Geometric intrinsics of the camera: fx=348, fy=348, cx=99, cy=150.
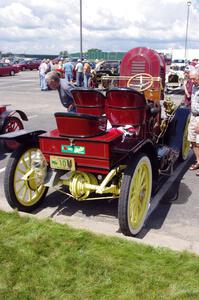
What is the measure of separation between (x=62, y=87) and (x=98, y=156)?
6.10 feet

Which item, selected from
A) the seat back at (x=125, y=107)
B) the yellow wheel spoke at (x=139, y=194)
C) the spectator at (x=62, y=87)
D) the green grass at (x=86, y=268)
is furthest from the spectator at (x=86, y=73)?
the green grass at (x=86, y=268)

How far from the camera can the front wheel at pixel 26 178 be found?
3.63 meters

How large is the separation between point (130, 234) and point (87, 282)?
799 millimetres

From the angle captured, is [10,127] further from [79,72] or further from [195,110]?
[79,72]

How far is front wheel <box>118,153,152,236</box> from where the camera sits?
10.4 ft

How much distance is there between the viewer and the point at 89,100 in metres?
4.11

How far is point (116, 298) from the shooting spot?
2.46 meters

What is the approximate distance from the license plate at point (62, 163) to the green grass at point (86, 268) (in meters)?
0.60

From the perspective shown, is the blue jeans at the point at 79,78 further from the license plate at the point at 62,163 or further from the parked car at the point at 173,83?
the license plate at the point at 62,163

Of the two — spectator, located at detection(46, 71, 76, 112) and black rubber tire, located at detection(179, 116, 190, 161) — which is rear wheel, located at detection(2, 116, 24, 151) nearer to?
spectator, located at detection(46, 71, 76, 112)

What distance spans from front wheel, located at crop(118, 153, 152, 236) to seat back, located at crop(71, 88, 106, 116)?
932 millimetres

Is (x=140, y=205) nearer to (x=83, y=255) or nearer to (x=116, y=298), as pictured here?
(x=83, y=255)

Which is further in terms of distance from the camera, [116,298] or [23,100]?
[23,100]

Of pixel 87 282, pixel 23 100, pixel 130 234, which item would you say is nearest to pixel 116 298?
pixel 87 282
